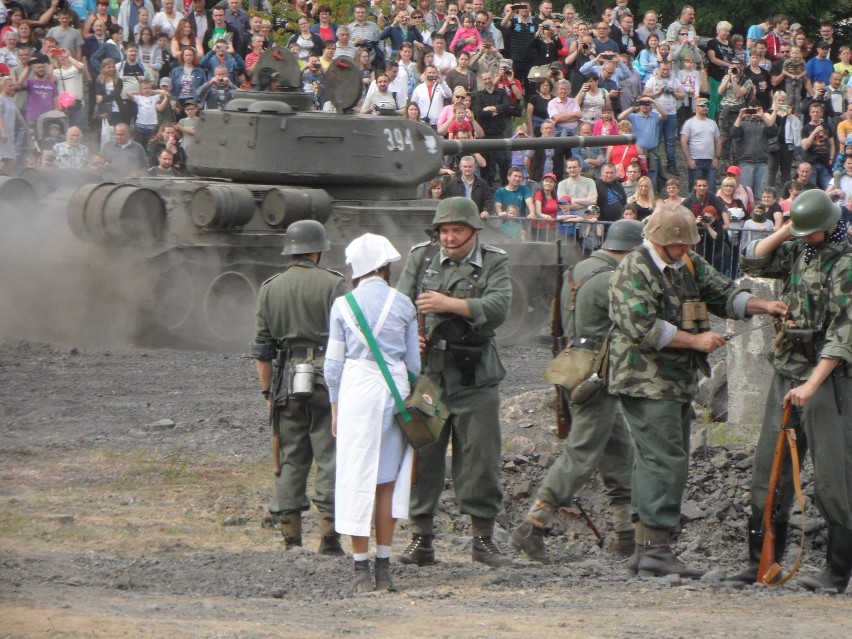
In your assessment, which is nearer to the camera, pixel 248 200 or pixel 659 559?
pixel 659 559

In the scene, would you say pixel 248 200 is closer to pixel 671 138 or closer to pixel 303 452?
pixel 303 452

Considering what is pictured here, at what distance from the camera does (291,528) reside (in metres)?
8.58

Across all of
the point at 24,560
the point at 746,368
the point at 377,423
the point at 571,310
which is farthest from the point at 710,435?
the point at 24,560

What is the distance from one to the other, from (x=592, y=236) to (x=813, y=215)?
1188 cm

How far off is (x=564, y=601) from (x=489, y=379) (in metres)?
1.54

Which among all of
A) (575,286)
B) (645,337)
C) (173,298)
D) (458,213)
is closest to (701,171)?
(173,298)

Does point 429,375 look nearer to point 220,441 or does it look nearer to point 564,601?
point 564,601

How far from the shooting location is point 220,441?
1155 cm

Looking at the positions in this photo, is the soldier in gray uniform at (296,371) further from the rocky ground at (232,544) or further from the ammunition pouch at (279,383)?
the rocky ground at (232,544)

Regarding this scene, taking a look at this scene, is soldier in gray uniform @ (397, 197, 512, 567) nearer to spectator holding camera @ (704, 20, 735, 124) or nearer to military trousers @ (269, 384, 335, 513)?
military trousers @ (269, 384, 335, 513)

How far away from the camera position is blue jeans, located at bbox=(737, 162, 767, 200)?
23.0 m

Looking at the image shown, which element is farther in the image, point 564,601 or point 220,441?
point 220,441

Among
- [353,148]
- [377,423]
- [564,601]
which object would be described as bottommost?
[564,601]

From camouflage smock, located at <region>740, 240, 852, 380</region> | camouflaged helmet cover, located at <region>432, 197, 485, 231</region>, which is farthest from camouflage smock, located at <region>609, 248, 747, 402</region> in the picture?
camouflaged helmet cover, located at <region>432, 197, 485, 231</region>
